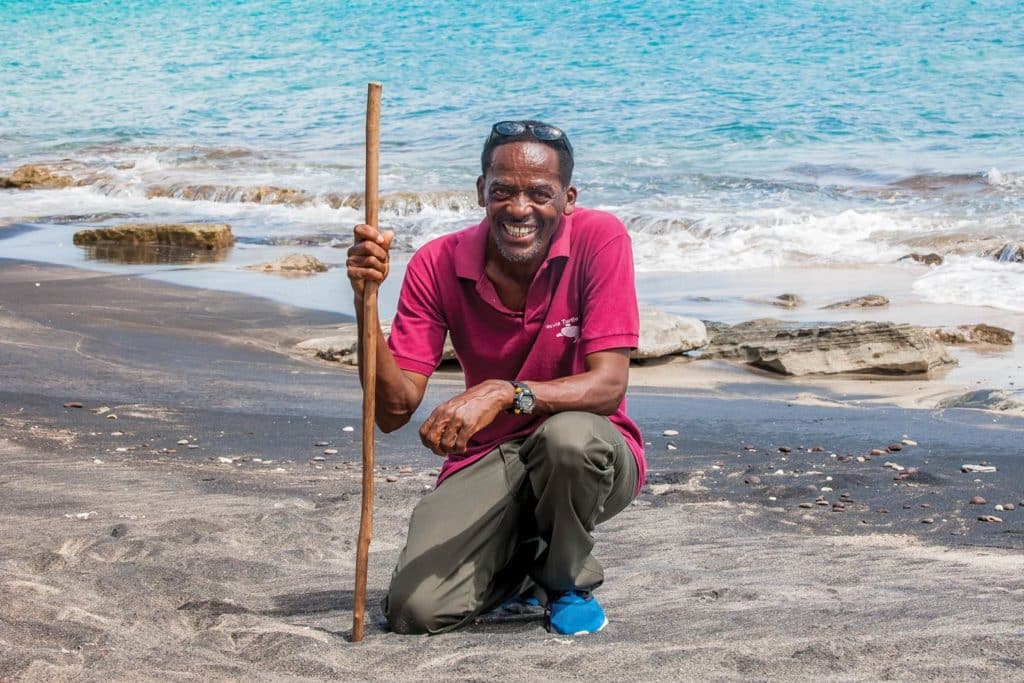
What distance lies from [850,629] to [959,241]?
10.9 meters

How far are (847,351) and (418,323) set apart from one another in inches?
176

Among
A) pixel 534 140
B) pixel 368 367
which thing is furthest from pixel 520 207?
pixel 368 367

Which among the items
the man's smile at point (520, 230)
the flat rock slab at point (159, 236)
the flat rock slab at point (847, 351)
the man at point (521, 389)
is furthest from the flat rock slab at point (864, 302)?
the man's smile at point (520, 230)

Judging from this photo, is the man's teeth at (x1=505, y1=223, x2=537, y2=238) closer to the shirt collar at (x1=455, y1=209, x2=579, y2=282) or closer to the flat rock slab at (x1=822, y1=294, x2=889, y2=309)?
the shirt collar at (x1=455, y1=209, x2=579, y2=282)

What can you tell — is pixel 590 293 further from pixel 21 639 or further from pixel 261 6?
pixel 261 6

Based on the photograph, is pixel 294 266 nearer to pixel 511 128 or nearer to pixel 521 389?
pixel 511 128

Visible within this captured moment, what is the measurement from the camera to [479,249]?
3.45 metres

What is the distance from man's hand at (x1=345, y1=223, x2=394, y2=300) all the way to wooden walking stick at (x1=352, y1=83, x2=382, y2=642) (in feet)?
0.07

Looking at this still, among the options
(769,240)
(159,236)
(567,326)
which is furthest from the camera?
(769,240)

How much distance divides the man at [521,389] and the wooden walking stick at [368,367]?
0.21 feet

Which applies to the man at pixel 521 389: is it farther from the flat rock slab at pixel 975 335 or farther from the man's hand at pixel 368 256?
the flat rock slab at pixel 975 335

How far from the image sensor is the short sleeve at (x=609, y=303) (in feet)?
10.8

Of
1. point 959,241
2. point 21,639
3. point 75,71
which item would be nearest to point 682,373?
point 21,639

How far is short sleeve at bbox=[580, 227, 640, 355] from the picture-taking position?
10.8 ft
